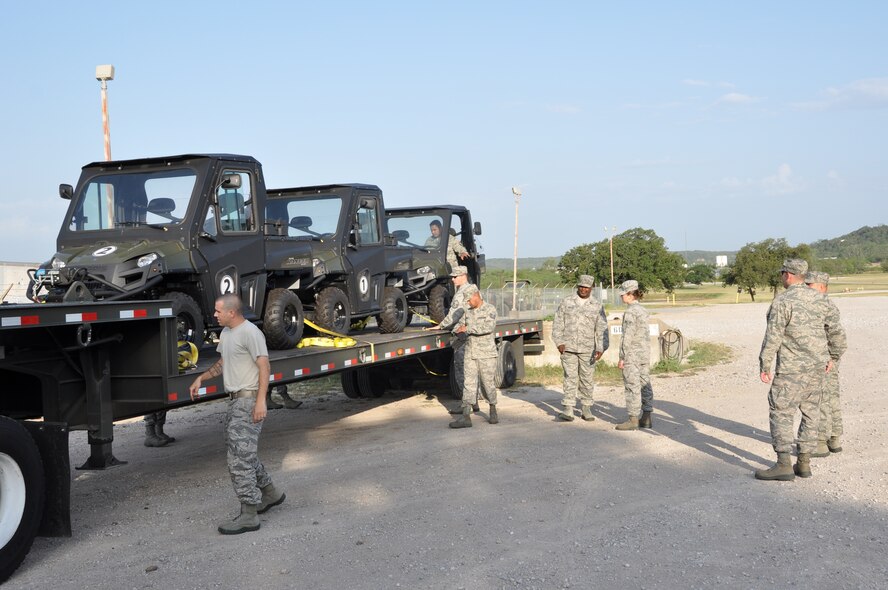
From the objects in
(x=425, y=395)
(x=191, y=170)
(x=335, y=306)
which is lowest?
(x=425, y=395)

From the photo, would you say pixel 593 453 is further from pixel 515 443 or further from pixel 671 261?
pixel 671 261

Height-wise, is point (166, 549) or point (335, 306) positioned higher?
point (335, 306)

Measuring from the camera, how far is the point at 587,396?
11.1 metres

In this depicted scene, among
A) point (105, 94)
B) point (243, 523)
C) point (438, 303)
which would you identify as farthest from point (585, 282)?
point (105, 94)

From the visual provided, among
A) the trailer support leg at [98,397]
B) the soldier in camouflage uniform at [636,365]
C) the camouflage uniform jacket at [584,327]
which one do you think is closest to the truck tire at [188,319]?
the trailer support leg at [98,397]

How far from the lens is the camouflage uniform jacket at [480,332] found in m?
10.8

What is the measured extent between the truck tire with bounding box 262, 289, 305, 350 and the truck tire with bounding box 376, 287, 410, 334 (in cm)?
254

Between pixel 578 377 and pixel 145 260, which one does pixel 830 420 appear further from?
pixel 145 260

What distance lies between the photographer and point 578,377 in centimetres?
1118

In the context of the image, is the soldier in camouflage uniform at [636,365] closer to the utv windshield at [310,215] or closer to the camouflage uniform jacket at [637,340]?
the camouflage uniform jacket at [637,340]

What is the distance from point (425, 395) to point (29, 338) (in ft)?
28.1

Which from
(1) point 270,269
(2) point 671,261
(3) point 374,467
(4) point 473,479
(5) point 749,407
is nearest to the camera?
(4) point 473,479

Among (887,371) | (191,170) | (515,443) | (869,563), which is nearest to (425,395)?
(515,443)

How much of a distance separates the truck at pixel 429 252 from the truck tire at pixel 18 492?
7712mm
